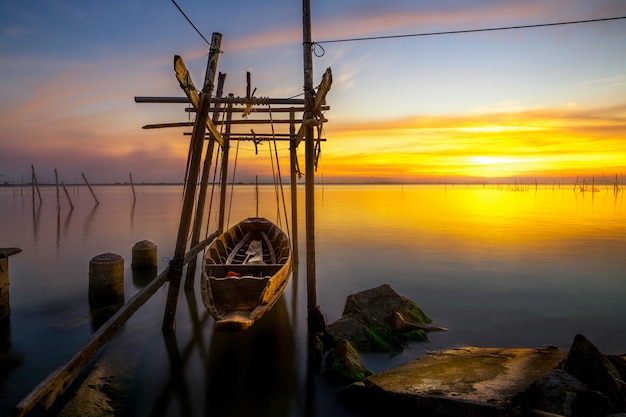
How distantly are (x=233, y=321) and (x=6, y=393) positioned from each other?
12.6 feet

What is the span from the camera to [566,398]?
430cm

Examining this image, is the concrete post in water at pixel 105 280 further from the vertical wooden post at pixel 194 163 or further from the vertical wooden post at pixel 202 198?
the vertical wooden post at pixel 194 163

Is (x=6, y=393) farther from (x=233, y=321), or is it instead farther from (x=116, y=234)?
(x=116, y=234)

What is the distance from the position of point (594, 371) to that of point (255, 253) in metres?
8.43

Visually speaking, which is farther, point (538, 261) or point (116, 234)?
point (116, 234)

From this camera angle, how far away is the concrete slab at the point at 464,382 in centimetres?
463

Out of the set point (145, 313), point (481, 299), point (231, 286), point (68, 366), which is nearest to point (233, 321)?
point (231, 286)

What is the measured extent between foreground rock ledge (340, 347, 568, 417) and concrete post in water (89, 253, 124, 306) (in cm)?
697

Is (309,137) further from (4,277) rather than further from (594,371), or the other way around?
(4,277)

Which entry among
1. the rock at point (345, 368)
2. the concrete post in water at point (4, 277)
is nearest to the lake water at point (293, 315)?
the rock at point (345, 368)

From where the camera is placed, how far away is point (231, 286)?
709 centimetres

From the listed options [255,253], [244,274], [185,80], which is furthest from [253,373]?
[185,80]

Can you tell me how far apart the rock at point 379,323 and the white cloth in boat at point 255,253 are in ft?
9.40

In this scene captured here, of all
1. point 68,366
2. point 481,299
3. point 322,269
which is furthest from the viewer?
point 322,269
